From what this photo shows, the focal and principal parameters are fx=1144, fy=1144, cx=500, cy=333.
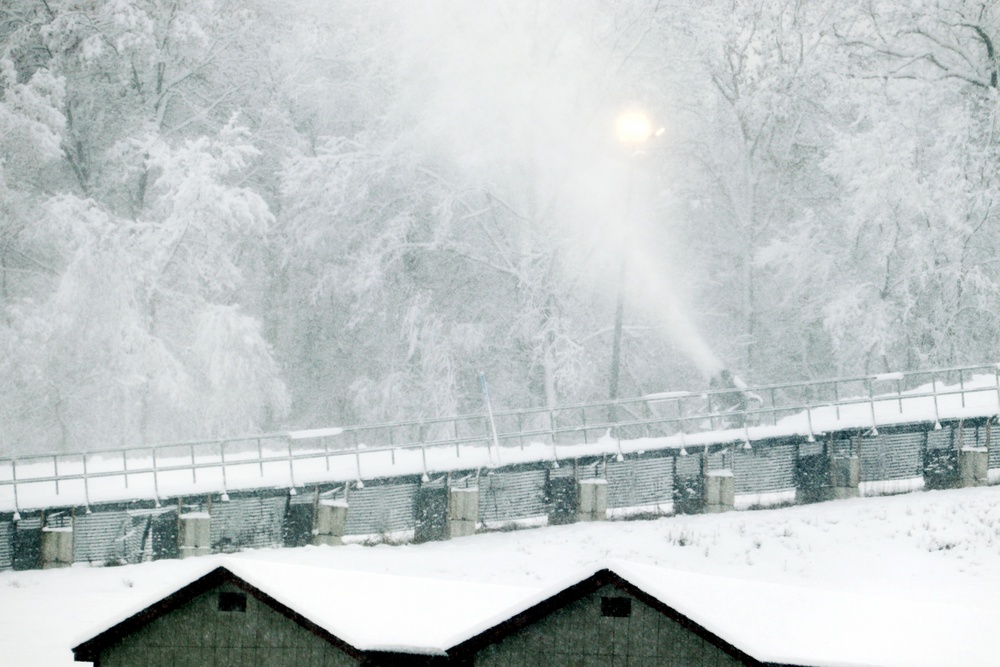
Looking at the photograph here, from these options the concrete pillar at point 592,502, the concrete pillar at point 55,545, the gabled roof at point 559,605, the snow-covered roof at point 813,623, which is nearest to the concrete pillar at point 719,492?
the concrete pillar at point 592,502

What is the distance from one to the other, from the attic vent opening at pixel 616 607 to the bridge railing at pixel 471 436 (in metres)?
12.4

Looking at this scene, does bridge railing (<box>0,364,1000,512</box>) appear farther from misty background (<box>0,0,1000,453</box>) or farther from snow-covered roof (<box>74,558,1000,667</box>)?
snow-covered roof (<box>74,558,1000,667</box>)

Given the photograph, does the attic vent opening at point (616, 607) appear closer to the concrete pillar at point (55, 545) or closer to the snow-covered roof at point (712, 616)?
the snow-covered roof at point (712, 616)

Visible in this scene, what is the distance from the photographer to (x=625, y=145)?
1276 inches

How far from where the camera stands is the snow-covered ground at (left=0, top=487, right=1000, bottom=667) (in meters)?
17.9

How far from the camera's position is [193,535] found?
2002 cm

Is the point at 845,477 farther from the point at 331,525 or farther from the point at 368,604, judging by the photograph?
the point at 368,604

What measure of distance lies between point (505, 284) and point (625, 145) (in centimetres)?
540

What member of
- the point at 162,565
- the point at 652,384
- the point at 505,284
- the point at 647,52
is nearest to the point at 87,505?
the point at 162,565

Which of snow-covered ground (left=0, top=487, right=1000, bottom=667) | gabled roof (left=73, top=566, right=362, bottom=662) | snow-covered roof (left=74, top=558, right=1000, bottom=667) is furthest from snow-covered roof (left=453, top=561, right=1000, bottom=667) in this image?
snow-covered ground (left=0, top=487, right=1000, bottom=667)

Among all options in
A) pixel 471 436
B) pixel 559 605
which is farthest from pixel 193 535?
pixel 559 605

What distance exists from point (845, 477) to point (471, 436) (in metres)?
9.33

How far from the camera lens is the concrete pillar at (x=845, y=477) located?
76.1ft

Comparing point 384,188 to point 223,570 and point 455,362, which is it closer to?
point 455,362
